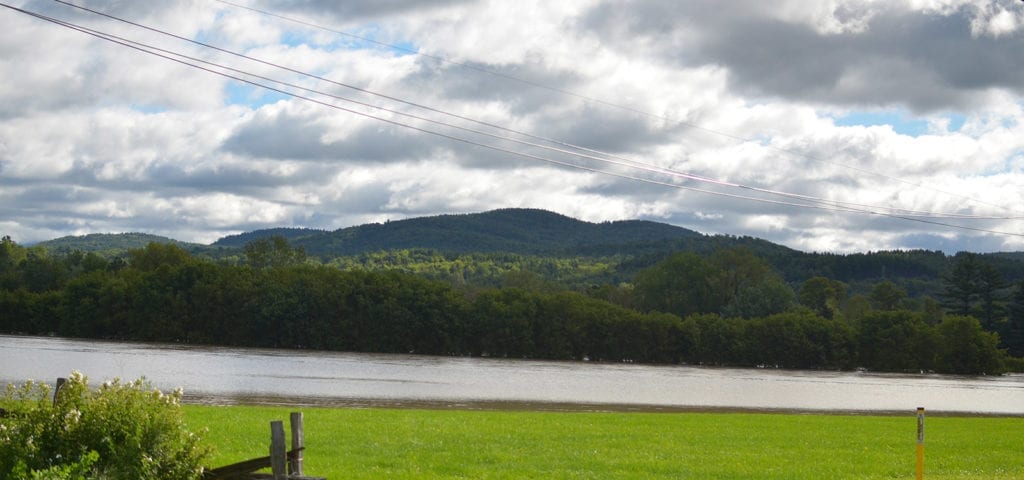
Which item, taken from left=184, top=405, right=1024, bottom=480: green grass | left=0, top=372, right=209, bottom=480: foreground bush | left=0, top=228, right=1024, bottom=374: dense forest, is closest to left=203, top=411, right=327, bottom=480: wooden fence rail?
left=0, top=372, right=209, bottom=480: foreground bush

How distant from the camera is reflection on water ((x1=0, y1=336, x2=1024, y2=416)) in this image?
155 feet

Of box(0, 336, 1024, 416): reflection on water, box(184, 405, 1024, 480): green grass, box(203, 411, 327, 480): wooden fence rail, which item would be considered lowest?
box(0, 336, 1024, 416): reflection on water

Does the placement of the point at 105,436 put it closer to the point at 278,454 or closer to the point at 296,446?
the point at 278,454

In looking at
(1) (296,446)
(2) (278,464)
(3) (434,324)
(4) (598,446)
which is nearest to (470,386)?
(4) (598,446)

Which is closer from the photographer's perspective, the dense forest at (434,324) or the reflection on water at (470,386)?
the reflection on water at (470,386)

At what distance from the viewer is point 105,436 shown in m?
13.1

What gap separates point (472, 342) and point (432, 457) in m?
95.8

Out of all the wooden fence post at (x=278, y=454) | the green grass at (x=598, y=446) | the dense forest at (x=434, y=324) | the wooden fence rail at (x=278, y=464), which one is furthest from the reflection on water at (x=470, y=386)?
the wooden fence post at (x=278, y=454)

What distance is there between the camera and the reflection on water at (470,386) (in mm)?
47250

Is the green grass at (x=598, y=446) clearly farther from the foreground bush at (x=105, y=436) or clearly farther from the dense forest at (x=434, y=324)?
the dense forest at (x=434, y=324)

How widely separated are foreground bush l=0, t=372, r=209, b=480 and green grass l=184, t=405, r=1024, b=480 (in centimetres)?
603

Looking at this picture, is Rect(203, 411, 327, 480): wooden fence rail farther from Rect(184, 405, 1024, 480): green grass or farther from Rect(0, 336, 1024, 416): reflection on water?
Rect(0, 336, 1024, 416): reflection on water

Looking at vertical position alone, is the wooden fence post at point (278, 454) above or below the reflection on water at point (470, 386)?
above

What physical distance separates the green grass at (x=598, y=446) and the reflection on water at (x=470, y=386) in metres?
11.1
